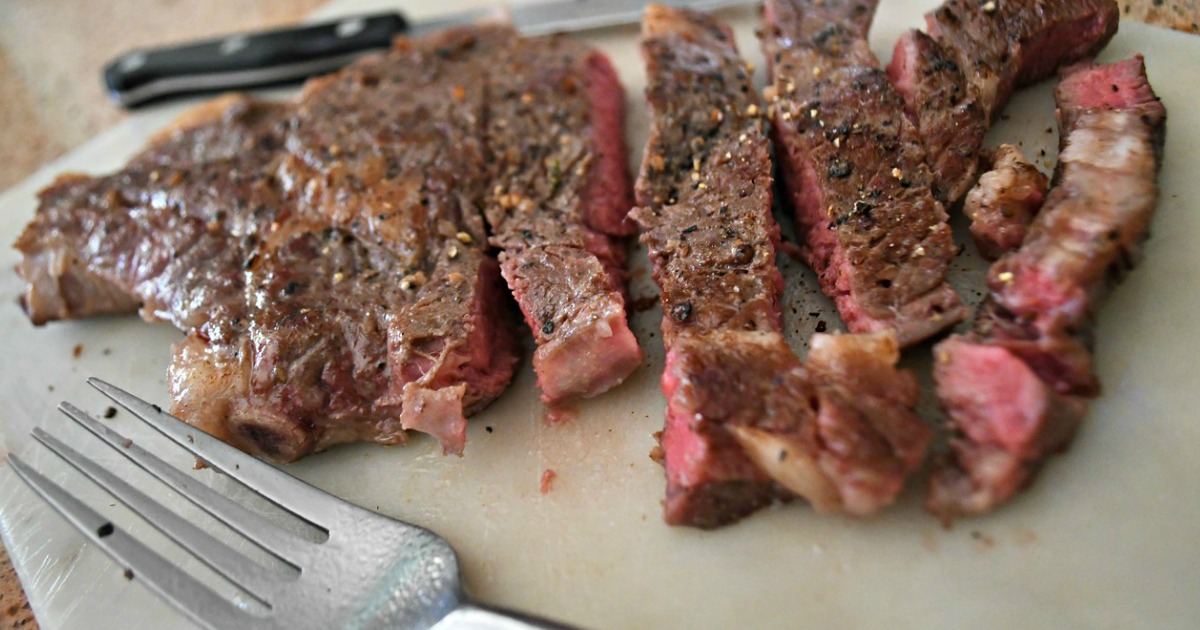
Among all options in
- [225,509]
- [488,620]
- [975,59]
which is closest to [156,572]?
[225,509]

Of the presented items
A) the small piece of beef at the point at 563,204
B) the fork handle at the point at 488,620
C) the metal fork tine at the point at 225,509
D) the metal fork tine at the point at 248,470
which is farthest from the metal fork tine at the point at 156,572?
the small piece of beef at the point at 563,204

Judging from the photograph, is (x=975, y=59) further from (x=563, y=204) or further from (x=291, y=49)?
(x=291, y=49)

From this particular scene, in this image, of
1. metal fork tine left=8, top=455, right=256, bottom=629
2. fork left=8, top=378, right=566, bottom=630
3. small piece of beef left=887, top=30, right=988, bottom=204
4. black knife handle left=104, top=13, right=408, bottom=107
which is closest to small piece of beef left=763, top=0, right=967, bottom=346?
small piece of beef left=887, top=30, right=988, bottom=204

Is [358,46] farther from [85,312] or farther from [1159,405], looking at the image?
[1159,405]

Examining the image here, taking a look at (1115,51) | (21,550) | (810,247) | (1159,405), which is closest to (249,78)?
(21,550)

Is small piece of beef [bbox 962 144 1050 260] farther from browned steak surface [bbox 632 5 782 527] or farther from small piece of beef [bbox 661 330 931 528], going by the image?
browned steak surface [bbox 632 5 782 527]

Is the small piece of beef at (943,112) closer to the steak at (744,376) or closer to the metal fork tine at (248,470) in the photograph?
the steak at (744,376)
